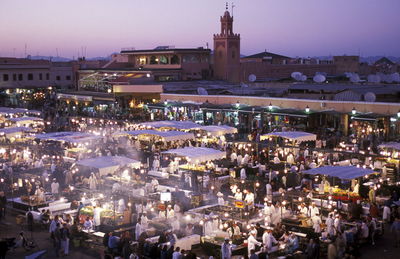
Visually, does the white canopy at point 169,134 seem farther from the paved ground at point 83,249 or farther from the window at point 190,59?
the window at point 190,59

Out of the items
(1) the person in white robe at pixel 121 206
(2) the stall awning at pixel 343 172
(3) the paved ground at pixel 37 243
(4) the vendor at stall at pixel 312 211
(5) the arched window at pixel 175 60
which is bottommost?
(3) the paved ground at pixel 37 243

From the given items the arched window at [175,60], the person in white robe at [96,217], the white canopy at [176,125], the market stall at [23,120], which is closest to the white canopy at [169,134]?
the white canopy at [176,125]

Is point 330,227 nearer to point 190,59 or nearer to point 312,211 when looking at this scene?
point 312,211

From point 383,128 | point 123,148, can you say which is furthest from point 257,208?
point 383,128

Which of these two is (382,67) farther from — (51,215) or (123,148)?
(51,215)

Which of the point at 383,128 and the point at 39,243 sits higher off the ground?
the point at 383,128

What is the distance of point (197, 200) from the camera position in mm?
17078

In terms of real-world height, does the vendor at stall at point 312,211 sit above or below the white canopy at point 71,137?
below

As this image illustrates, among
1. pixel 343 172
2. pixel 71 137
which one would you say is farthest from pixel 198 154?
pixel 71 137

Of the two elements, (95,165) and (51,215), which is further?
(95,165)

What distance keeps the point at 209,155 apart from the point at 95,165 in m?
4.21

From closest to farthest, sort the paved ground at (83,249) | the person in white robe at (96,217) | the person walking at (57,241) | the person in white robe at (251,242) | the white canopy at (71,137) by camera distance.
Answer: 1. the person in white robe at (251,242)
2. the paved ground at (83,249)
3. the person walking at (57,241)
4. the person in white robe at (96,217)
5. the white canopy at (71,137)

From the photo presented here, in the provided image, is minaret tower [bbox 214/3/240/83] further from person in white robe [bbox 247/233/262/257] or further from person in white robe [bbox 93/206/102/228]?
person in white robe [bbox 247/233/262/257]

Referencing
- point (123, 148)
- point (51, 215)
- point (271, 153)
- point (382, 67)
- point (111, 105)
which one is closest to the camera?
point (51, 215)
